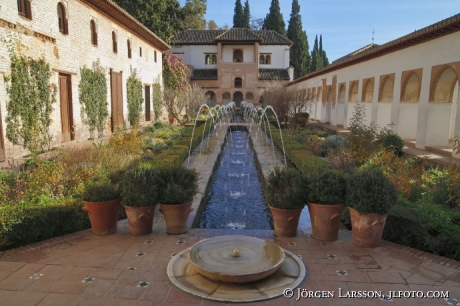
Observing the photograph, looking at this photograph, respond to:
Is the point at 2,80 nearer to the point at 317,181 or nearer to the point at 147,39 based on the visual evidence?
the point at 317,181

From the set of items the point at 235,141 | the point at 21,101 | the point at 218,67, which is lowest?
the point at 235,141

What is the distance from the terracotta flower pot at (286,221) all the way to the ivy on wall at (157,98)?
2014 centimetres

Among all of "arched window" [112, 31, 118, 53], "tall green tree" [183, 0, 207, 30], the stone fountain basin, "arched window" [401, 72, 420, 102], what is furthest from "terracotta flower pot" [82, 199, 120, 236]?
"tall green tree" [183, 0, 207, 30]

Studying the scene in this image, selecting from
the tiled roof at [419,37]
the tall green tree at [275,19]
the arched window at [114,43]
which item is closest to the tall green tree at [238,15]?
the tall green tree at [275,19]

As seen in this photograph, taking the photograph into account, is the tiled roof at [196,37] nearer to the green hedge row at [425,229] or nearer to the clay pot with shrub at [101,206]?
the clay pot with shrub at [101,206]

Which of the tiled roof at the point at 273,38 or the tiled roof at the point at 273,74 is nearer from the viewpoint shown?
the tiled roof at the point at 273,74

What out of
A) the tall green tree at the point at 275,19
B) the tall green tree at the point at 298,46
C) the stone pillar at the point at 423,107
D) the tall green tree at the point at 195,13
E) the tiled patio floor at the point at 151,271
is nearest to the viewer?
the tiled patio floor at the point at 151,271

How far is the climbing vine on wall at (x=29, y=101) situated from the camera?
9367 millimetres

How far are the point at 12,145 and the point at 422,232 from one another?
384 inches

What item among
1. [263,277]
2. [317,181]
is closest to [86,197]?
[263,277]

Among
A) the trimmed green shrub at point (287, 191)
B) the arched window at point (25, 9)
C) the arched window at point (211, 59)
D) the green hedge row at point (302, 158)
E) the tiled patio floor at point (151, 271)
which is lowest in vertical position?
the tiled patio floor at point (151, 271)

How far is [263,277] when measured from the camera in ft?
10.7

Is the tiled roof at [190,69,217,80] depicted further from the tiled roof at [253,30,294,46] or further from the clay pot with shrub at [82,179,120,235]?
the clay pot with shrub at [82,179,120,235]

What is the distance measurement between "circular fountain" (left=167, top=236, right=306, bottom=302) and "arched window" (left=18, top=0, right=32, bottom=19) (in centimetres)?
935
